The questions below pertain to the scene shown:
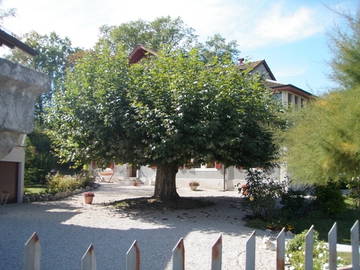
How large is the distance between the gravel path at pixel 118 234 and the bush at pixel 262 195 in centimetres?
72

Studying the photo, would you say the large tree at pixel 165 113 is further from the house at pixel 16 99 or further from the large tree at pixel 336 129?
the house at pixel 16 99

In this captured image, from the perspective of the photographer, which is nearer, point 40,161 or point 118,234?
point 118,234

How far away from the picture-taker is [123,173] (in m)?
30.5

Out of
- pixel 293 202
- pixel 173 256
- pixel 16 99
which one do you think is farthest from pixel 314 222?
pixel 16 99

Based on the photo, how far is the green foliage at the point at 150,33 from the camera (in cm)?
3912

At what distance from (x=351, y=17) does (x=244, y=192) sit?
819 cm

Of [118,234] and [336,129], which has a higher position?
[336,129]

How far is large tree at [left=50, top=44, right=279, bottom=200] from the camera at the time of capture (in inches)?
463

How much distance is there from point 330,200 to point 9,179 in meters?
12.6

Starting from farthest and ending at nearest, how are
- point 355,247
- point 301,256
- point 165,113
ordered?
point 165,113
point 301,256
point 355,247

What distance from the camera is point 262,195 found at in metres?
12.1

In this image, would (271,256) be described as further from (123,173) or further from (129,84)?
(123,173)

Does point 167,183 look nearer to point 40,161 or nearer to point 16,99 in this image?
point 16,99

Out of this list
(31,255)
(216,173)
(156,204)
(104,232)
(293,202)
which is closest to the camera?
(31,255)
